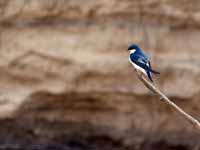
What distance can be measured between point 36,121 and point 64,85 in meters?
0.21

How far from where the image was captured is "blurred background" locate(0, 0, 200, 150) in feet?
11.7

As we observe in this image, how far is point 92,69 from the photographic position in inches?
140

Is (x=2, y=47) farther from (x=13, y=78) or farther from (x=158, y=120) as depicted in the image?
(x=158, y=120)

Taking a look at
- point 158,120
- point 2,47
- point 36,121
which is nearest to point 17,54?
point 2,47

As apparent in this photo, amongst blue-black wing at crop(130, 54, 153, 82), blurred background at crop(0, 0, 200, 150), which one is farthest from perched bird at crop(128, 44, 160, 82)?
blurred background at crop(0, 0, 200, 150)

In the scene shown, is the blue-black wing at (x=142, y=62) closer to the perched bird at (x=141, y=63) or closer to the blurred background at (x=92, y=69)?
the perched bird at (x=141, y=63)

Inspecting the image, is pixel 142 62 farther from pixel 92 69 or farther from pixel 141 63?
pixel 92 69

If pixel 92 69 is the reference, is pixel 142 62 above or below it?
below

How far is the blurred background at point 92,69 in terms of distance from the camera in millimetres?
3555

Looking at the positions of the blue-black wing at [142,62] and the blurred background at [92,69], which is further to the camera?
the blurred background at [92,69]

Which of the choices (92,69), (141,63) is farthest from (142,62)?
(92,69)

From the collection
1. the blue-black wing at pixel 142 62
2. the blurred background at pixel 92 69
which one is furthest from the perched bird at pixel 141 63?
the blurred background at pixel 92 69

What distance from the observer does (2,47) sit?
11.7 ft

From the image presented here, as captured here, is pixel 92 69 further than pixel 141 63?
Yes
